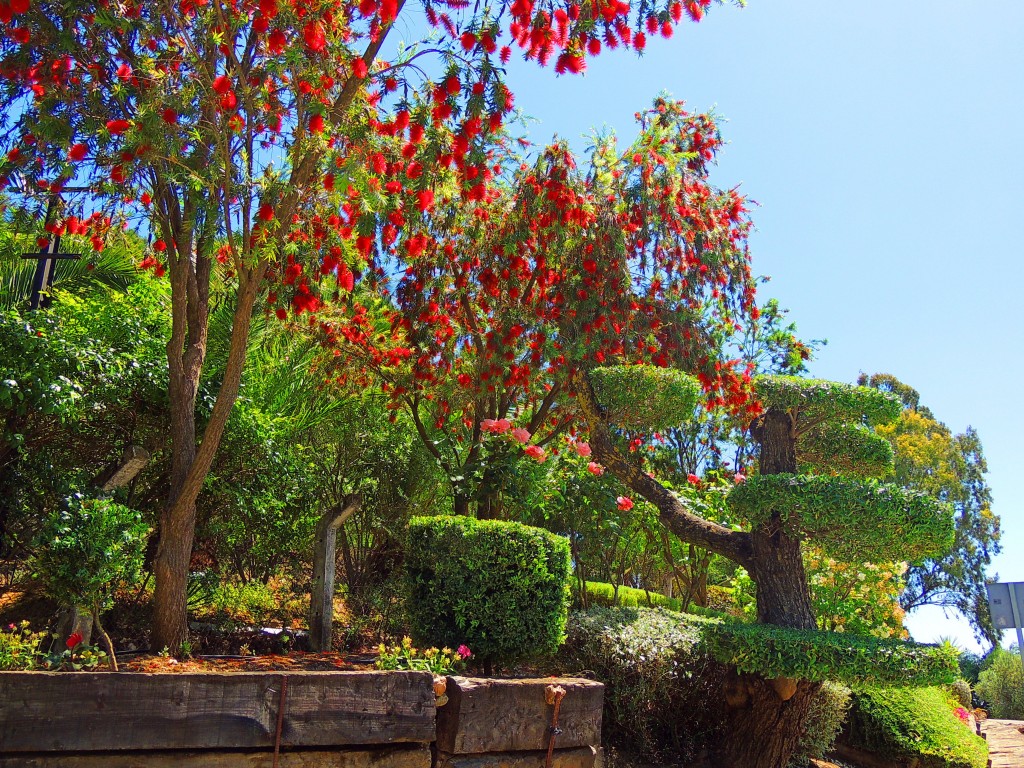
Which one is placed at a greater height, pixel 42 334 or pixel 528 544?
pixel 42 334

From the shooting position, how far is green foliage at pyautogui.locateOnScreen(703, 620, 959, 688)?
4715 mm

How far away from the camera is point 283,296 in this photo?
17.5ft

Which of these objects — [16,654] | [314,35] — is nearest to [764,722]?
[16,654]

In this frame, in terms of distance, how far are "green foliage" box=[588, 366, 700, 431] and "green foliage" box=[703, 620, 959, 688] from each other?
1.52 meters

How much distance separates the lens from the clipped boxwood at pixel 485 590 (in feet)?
14.5

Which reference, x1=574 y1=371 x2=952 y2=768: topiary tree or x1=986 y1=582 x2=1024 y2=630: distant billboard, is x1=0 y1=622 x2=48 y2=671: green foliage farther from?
x1=986 y1=582 x2=1024 y2=630: distant billboard

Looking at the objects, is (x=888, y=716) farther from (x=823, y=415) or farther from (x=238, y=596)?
(x=238, y=596)

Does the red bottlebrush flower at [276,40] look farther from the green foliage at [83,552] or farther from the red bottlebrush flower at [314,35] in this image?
the green foliage at [83,552]

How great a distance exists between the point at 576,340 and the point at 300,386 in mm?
2787

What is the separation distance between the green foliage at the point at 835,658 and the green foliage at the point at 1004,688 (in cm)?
947

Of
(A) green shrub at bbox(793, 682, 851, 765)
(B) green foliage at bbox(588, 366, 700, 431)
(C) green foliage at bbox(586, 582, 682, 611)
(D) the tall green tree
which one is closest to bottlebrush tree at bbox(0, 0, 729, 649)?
(B) green foliage at bbox(588, 366, 700, 431)

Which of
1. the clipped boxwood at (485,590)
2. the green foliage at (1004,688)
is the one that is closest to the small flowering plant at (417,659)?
the clipped boxwood at (485,590)

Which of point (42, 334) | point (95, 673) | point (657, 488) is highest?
point (42, 334)

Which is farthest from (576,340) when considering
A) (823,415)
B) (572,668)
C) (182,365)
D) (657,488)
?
(182,365)
